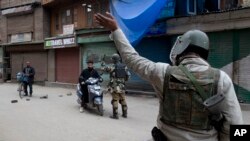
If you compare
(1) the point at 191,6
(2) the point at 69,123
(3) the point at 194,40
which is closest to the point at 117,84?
(2) the point at 69,123

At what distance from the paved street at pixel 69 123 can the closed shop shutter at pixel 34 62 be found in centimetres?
1061

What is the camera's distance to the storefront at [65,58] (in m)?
19.5

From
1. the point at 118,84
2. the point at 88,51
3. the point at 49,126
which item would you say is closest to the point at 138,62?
the point at 49,126

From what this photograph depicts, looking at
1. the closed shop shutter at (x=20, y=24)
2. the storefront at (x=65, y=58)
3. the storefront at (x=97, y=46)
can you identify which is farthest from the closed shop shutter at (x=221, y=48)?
the closed shop shutter at (x=20, y=24)

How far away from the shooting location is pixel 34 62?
23422 millimetres

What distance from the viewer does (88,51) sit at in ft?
60.5

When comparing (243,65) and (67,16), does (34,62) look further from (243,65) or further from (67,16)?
(243,65)

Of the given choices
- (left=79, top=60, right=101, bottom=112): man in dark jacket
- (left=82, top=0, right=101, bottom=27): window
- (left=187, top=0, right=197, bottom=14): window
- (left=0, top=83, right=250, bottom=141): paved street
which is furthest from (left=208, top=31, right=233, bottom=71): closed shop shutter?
(left=82, top=0, right=101, bottom=27): window

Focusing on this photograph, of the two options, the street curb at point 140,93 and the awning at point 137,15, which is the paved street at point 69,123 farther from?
the awning at point 137,15

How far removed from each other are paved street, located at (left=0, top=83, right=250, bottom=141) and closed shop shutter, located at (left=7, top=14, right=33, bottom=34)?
12.7m

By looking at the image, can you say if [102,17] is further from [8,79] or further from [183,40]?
[8,79]

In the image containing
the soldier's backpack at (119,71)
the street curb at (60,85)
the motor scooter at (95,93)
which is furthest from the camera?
the street curb at (60,85)

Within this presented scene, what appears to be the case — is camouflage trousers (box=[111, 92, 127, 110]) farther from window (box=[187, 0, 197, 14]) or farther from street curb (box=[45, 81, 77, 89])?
street curb (box=[45, 81, 77, 89])

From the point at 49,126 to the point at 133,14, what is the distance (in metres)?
6.40
